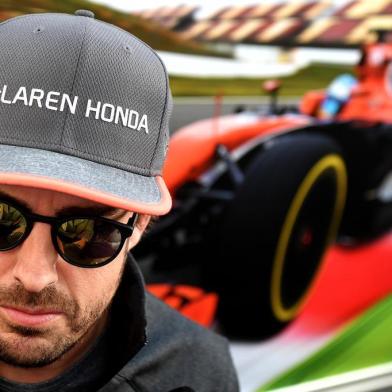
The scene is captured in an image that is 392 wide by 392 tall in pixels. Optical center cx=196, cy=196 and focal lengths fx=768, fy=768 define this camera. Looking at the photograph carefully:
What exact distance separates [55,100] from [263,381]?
4.03ft

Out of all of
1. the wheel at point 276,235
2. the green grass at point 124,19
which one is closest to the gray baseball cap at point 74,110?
the green grass at point 124,19

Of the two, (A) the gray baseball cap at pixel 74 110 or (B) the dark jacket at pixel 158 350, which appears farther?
(B) the dark jacket at pixel 158 350

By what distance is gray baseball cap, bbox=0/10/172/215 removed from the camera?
944 mm

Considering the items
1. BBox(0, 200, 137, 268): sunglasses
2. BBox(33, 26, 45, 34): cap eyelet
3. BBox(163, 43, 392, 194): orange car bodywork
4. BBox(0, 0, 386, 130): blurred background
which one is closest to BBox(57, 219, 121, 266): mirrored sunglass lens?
BBox(0, 200, 137, 268): sunglasses

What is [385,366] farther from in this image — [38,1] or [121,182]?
[38,1]

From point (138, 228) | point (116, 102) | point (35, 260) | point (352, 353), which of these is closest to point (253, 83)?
point (352, 353)

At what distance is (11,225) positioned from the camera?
3.11 ft

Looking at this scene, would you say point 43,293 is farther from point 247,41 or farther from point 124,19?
point 247,41

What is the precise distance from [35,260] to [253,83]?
136 centimetres

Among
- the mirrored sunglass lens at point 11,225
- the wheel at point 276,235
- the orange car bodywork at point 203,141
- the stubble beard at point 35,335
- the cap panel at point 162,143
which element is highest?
the cap panel at point 162,143

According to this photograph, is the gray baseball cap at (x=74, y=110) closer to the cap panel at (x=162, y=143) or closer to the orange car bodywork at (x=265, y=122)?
the cap panel at (x=162, y=143)

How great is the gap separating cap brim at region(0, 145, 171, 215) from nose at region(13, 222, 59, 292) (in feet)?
0.24

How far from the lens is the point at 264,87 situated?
7.35 ft

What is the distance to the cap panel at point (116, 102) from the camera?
969 millimetres
